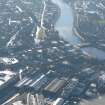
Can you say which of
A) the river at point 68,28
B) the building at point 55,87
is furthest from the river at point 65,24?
the building at point 55,87

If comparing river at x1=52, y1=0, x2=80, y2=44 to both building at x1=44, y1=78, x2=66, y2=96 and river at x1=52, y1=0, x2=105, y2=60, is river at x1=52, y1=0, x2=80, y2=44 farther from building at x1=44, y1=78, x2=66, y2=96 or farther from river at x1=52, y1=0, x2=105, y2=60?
building at x1=44, y1=78, x2=66, y2=96

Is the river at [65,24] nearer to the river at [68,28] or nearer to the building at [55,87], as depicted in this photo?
the river at [68,28]

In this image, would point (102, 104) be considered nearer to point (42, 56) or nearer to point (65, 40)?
point (42, 56)

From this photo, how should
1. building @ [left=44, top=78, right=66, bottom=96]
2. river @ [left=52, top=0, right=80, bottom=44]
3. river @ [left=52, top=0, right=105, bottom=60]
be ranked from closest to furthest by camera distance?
building @ [left=44, top=78, right=66, bottom=96] → river @ [left=52, top=0, right=105, bottom=60] → river @ [left=52, top=0, right=80, bottom=44]

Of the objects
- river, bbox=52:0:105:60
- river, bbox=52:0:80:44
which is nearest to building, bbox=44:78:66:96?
river, bbox=52:0:105:60

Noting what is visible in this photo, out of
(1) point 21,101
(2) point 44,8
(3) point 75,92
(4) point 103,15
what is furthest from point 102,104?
(2) point 44,8

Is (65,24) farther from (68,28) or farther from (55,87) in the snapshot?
(55,87)

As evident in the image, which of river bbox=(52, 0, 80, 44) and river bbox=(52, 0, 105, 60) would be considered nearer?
river bbox=(52, 0, 105, 60)

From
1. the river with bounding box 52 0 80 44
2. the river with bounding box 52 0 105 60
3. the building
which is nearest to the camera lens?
the building
